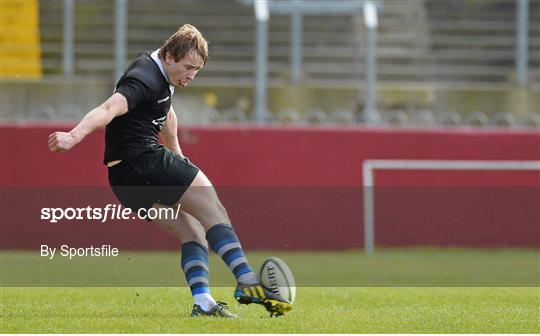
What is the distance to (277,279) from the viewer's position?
19.4 ft

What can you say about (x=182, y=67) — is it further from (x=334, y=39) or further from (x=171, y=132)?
(x=334, y=39)

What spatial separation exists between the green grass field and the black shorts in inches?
27.1

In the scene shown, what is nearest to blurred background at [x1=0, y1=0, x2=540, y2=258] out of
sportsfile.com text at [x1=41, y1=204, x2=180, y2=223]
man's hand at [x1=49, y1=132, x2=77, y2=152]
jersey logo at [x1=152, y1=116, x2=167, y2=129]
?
sportsfile.com text at [x1=41, y1=204, x2=180, y2=223]

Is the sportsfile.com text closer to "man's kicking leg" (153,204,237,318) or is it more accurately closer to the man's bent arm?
the man's bent arm

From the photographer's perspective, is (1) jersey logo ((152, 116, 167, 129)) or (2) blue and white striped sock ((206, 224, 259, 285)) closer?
(2) blue and white striped sock ((206, 224, 259, 285))

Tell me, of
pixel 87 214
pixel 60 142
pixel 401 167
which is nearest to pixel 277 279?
pixel 60 142

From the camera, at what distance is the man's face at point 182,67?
6.05m

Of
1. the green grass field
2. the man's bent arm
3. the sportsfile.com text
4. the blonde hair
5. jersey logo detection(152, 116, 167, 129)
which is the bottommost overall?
the sportsfile.com text

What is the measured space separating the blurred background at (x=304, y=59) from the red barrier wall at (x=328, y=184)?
1.67 ft

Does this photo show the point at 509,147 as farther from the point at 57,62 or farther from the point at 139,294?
the point at 139,294

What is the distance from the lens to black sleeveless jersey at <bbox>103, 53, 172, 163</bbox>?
19.8 feet

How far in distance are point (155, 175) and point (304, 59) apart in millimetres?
10214

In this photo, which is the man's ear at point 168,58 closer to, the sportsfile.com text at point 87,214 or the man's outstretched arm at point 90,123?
the man's outstretched arm at point 90,123

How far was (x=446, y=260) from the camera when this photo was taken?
12.3 meters
